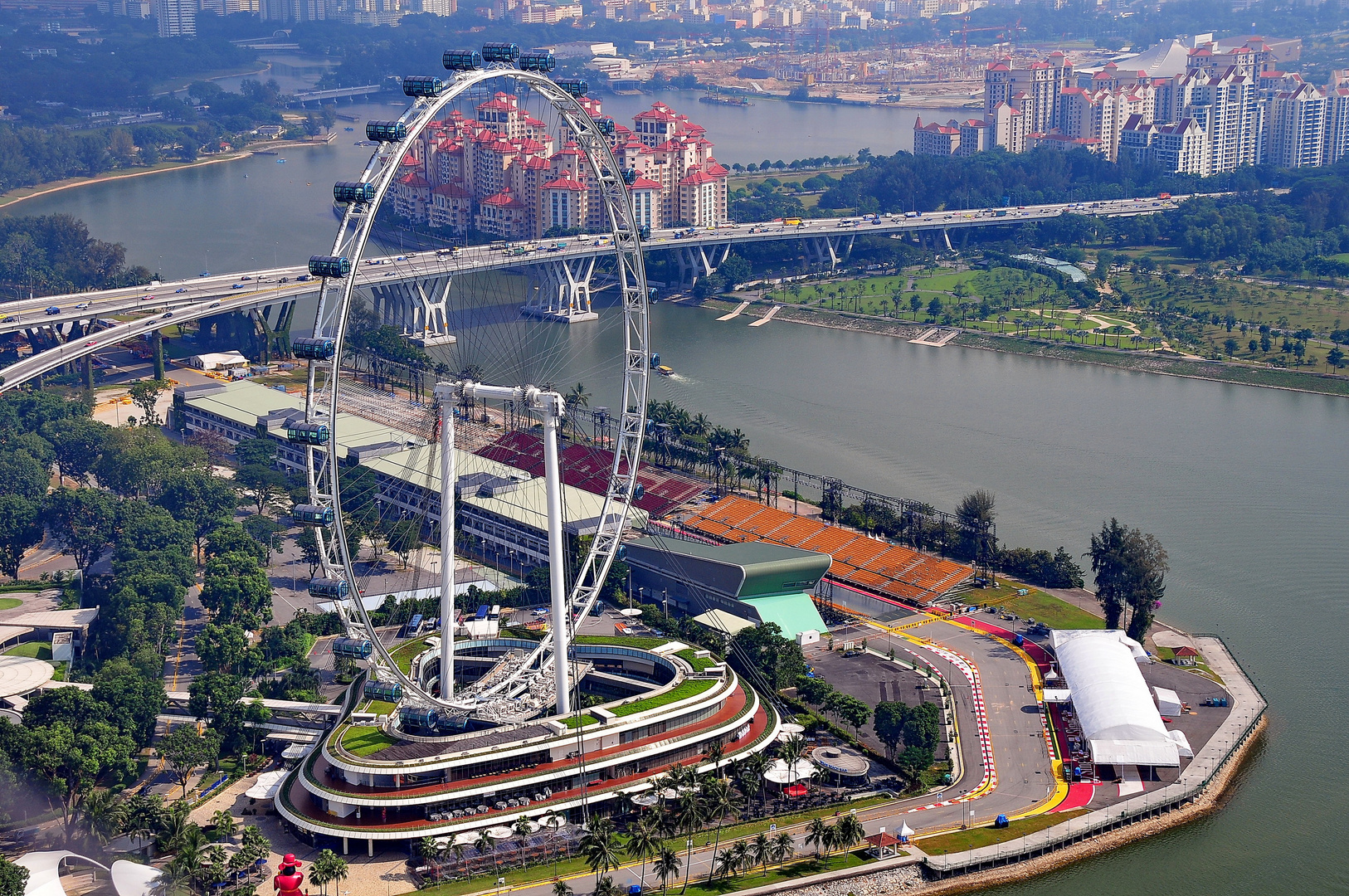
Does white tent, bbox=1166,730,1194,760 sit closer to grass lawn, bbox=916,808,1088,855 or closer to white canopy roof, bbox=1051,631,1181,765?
white canopy roof, bbox=1051,631,1181,765

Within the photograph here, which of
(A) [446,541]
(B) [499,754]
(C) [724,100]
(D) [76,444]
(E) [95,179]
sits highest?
(C) [724,100]

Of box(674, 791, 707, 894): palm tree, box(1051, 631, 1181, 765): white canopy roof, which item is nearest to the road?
box(1051, 631, 1181, 765): white canopy roof

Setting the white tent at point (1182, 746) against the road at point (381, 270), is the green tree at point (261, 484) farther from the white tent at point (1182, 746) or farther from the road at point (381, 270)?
the white tent at point (1182, 746)

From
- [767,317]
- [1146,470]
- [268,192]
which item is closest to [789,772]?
[1146,470]

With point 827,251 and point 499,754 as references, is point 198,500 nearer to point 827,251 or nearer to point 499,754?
point 499,754

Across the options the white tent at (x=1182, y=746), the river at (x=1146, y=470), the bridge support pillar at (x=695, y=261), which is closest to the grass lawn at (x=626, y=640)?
the river at (x=1146, y=470)

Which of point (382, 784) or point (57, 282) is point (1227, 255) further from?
point (382, 784)
